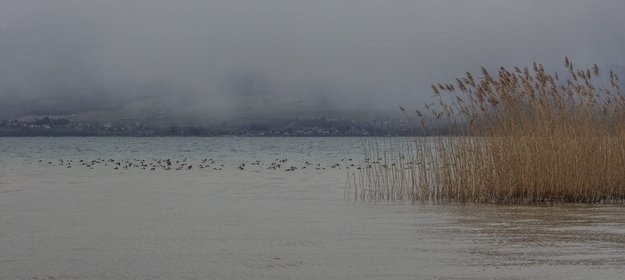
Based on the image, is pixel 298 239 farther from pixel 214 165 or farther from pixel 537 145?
pixel 214 165

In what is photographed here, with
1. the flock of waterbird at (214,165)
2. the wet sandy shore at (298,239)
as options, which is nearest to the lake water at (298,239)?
the wet sandy shore at (298,239)

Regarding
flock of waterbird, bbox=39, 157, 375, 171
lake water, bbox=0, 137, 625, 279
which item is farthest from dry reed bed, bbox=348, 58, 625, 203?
flock of waterbird, bbox=39, 157, 375, 171

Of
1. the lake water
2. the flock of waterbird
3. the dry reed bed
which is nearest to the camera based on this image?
the lake water

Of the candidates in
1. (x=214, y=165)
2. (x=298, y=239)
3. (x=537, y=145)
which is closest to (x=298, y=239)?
(x=298, y=239)

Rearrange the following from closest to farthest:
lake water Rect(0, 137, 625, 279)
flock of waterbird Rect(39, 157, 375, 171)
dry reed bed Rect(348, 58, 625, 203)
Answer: lake water Rect(0, 137, 625, 279)
dry reed bed Rect(348, 58, 625, 203)
flock of waterbird Rect(39, 157, 375, 171)

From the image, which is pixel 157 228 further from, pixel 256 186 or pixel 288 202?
pixel 256 186

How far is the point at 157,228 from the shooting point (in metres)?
11.9

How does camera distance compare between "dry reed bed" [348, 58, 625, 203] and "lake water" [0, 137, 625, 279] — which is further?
"dry reed bed" [348, 58, 625, 203]

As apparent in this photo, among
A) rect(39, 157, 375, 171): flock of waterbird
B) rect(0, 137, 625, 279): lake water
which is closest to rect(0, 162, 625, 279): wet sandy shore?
rect(0, 137, 625, 279): lake water

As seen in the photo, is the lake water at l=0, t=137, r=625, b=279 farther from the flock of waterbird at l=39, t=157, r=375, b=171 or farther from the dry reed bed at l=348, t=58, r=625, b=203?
the flock of waterbird at l=39, t=157, r=375, b=171

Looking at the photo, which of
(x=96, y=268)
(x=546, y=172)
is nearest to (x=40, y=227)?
(x=96, y=268)

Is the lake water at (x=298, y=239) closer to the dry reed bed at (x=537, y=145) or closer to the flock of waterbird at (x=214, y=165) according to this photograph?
the dry reed bed at (x=537, y=145)

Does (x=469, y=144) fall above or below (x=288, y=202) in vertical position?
above

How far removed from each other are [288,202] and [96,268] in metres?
8.26
